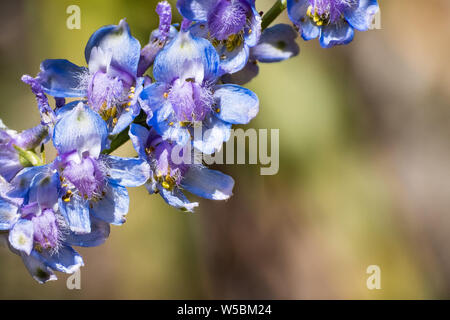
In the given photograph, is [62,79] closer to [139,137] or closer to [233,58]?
[139,137]

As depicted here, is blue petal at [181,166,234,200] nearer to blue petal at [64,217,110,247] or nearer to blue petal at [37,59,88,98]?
blue petal at [64,217,110,247]

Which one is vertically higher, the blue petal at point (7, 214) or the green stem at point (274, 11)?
the green stem at point (274, 11)

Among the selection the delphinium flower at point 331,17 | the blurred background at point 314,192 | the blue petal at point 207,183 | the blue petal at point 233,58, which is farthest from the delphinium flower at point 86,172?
the blurred background at point 314,192

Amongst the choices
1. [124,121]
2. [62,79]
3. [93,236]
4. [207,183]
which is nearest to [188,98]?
[124,121]

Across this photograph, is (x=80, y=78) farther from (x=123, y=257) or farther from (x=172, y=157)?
(x=123, y=257)

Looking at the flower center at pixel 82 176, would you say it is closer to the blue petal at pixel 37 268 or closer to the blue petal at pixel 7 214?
the blue petal at pixel 7 214
